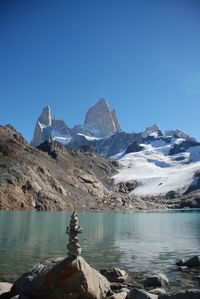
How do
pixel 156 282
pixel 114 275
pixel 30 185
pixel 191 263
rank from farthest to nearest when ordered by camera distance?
1. pixel 30 185
2. pixel 191 263
3. pixel 114 275
4. pixel 156 282

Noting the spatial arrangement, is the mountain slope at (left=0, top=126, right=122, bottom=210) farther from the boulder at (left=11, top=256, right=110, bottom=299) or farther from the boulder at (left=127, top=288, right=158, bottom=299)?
the boulder at (left=127, top=288, right=158, bottom=299)

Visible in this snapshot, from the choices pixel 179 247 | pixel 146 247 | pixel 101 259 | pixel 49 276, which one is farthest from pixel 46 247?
pixel 49 276

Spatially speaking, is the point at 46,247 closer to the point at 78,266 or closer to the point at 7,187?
the point at 78,266

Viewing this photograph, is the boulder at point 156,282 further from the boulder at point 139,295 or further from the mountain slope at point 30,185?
the mountain slope at point 30,185

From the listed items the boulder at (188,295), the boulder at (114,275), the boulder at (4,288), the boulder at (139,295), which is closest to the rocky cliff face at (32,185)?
the boulder at (114,275)

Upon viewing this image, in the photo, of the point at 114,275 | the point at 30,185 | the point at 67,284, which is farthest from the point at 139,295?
the point at 30,185

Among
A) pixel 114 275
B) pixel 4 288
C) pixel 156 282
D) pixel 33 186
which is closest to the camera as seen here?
pixel 4 288

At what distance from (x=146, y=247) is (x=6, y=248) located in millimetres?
15020

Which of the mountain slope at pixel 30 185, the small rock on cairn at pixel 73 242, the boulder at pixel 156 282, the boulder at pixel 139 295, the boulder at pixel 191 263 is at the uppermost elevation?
the mountain slope at pixel 30 185

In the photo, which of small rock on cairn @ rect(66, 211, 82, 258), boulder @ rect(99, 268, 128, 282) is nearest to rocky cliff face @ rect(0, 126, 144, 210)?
boulder @ rect(99, 268, 128, 282)

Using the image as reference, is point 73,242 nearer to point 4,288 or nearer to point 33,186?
point 4,288

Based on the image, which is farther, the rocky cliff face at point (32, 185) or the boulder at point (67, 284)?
the rocky cliff face at point (32, 185)

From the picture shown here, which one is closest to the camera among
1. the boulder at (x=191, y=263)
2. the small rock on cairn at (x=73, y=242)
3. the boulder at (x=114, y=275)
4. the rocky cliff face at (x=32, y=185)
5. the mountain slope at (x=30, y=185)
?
the small rock on cairn at (x=73, y=242)

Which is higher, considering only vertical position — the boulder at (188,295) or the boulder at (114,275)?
the boulder at (188,295)
